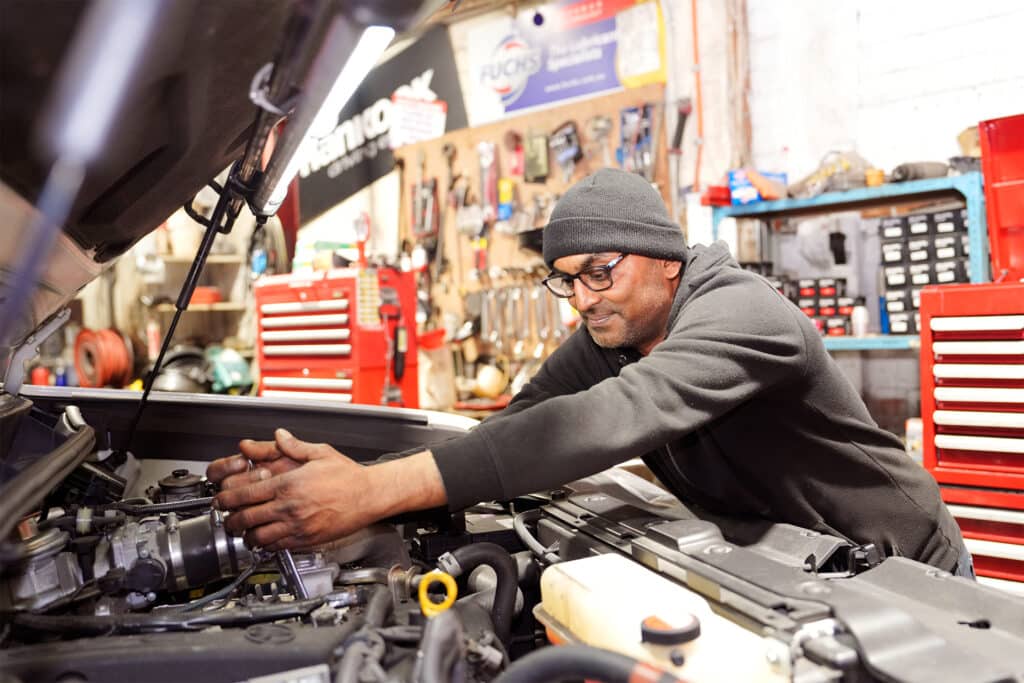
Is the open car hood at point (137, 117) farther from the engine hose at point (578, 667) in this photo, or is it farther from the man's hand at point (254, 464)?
the engine hose at point (578, 667)

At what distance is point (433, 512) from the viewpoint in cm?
121

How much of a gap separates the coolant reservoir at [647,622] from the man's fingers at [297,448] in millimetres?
325

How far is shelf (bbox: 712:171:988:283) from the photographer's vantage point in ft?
8.18

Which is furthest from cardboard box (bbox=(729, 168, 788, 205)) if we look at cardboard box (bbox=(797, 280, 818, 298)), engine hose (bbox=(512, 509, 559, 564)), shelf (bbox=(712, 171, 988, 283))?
engine hose (bbox=(512, 509, 559, 564))

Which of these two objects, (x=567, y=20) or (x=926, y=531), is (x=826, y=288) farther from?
(x=567, y=20)

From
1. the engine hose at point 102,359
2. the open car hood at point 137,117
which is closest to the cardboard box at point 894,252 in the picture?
the open car hood at point 137,117

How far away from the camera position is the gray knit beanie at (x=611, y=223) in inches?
57.2

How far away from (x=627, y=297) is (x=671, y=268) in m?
0.12

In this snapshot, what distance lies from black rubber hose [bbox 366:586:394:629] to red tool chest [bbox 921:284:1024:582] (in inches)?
72.3

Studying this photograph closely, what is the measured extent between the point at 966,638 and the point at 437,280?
4.33 m

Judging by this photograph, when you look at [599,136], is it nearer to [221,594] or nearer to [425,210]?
[425,210]

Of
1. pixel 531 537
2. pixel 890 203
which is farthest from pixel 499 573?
pixel 890 203

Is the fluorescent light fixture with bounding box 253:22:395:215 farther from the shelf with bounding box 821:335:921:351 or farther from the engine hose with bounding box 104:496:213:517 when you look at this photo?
the shelf with bounding box 821:335:921:351

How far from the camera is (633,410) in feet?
3.42
